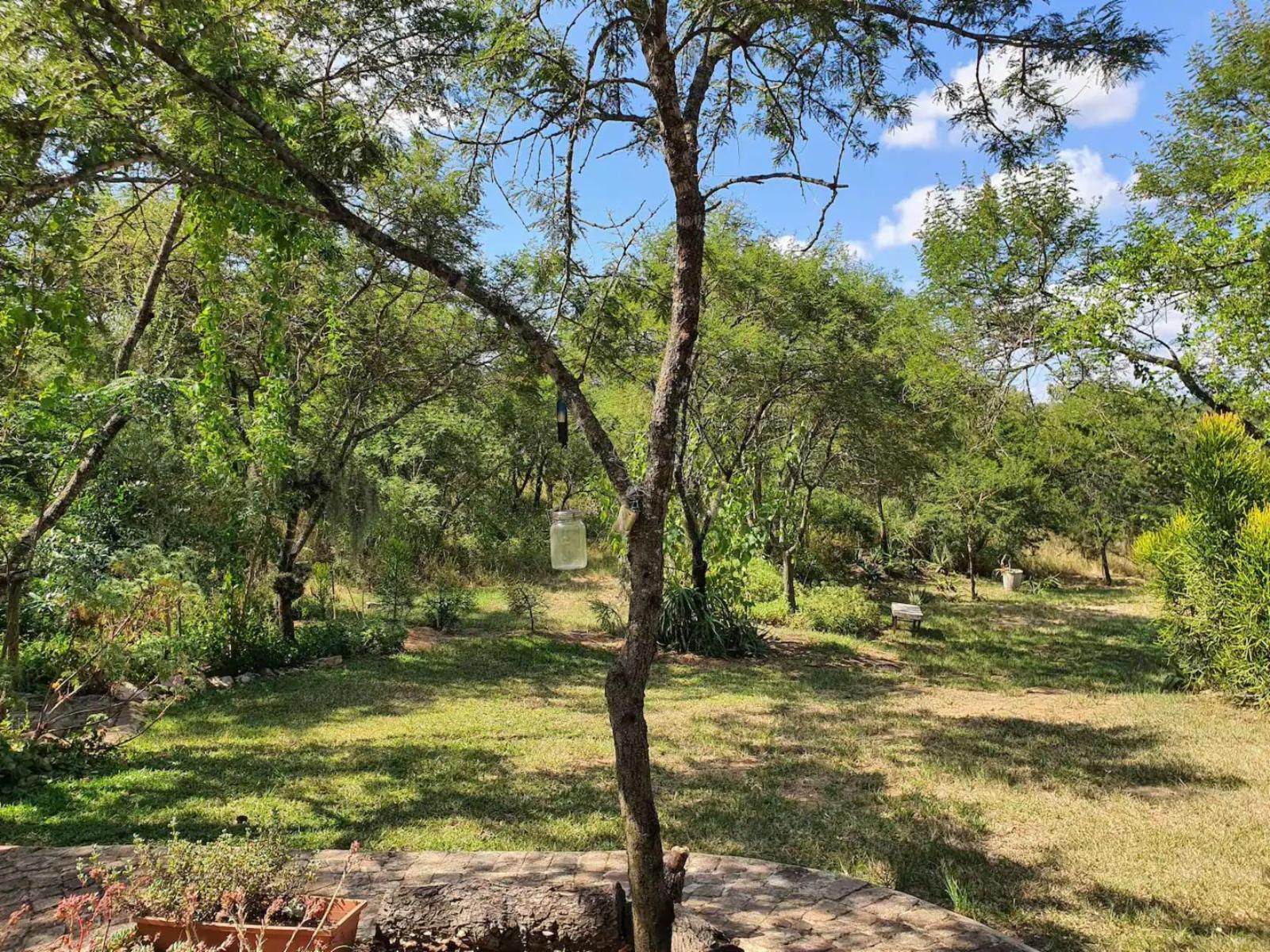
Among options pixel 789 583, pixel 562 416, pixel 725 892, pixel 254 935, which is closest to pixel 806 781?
pixel 725 892

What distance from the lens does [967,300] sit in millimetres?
9523

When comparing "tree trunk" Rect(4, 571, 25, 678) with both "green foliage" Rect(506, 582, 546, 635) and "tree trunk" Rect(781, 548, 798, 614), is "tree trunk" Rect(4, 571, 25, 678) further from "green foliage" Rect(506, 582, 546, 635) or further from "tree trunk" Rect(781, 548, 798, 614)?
"tree trunk" Rect(781, 548, 798, 614)

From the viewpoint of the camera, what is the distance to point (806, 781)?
4457 millimetres

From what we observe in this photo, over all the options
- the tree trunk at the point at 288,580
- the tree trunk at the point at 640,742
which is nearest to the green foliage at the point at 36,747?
the tree trunk at the point at 288,580

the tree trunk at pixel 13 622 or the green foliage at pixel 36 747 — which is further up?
the tree trunk at pixel 13 622

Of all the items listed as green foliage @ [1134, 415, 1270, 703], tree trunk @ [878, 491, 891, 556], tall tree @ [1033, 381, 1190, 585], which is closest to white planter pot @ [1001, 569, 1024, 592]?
tall tree @ [1033, 381, 1190, 585]

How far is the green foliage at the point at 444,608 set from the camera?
10.1m

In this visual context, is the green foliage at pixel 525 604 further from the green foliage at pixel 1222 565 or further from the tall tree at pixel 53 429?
the green foliage at pixel 1222 565

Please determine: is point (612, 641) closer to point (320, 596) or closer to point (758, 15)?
point (320, 596)

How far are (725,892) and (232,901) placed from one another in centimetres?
156

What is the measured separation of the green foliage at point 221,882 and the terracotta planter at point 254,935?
4cm

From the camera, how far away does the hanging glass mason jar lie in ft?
9.22

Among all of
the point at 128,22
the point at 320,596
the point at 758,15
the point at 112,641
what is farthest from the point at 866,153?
the point at 320,596

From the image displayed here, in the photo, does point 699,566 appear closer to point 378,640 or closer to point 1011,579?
point 378,640
